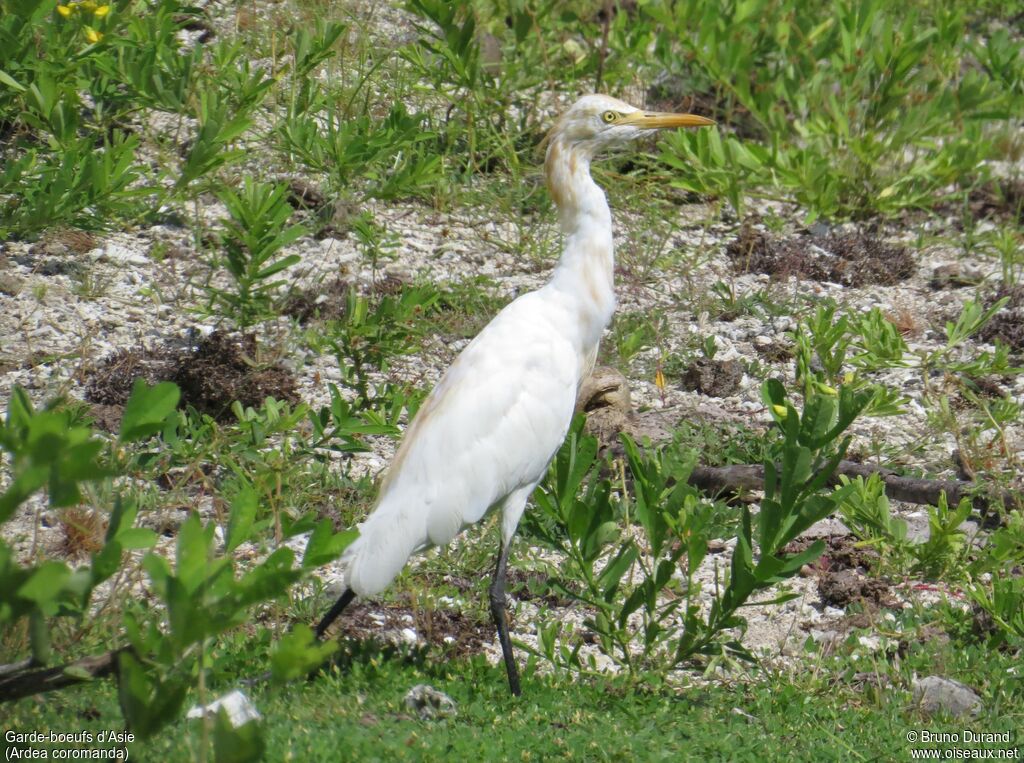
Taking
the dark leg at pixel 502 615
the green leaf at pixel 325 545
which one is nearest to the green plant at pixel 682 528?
the dark leg at pixel 502 615

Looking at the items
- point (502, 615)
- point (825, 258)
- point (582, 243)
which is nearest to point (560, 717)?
point (502, 615)

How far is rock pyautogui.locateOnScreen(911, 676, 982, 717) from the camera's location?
3547 millimetres

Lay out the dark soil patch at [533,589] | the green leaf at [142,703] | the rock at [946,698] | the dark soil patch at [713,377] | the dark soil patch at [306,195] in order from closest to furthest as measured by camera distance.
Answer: the green leaf at [142,703], the rock at [946,698], the dark soil patch at [533,589], the dark soil patch at [713,377], the dark soil patch at [306,195]

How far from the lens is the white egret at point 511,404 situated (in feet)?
12.2

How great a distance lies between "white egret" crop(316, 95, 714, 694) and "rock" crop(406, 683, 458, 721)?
0.30m

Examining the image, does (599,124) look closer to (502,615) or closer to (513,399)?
(513,399)

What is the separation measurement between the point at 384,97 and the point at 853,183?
259 centimetres

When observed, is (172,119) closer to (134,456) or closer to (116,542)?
(134,456)

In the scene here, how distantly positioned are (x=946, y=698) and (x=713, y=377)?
216cm

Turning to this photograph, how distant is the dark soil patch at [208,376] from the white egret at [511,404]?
1.23 metres

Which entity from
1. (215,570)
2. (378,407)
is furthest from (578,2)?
(215,570)

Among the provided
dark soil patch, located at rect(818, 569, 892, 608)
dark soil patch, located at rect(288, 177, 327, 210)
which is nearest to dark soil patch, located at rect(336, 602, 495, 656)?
dark soil patch, located at rect(818, 569, 892, 608)

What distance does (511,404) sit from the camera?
396 cm

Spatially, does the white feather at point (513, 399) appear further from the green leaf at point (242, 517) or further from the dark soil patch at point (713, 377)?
the dark soil patch at point (713, 377)
